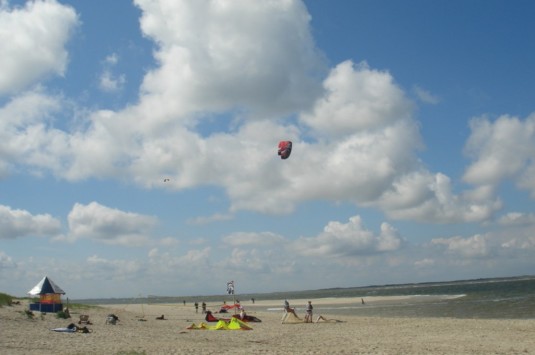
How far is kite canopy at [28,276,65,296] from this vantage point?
1223 inches

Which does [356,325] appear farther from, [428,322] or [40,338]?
[40,338]

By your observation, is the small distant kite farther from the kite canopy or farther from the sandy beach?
the kite canopy

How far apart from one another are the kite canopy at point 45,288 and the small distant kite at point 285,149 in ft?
50.2

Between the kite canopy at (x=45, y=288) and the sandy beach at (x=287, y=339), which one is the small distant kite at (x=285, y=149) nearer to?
the sandy beach at (x=287, y=339)

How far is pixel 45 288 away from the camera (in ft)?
102

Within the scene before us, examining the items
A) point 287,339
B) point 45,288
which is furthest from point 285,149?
point 45,288

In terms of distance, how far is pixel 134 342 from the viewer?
18.7 m

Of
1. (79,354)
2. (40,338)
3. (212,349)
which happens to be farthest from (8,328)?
(212,349)

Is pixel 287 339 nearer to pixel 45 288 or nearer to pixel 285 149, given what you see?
pixel 285 149

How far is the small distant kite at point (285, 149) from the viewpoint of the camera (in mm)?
29688

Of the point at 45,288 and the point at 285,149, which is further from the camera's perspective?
the point at 45,288

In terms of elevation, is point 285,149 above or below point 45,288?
above

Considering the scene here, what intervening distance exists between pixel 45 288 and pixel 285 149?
1594 cm

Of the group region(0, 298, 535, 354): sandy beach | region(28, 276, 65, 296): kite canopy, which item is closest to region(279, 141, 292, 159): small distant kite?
region(0, 298, 535, 354): sandy beach
